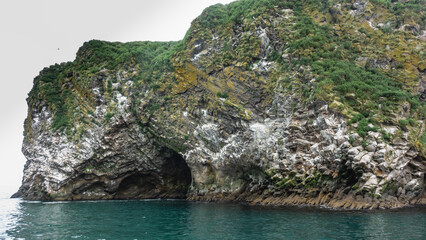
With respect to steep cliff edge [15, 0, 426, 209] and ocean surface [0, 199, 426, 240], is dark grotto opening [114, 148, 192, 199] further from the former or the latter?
ocean surface [0, 199, 426, 240]

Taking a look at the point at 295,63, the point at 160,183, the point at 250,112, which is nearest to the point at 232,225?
the point at 250,112

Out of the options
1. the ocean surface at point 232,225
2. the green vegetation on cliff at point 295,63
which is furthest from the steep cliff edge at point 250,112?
the ocean surface at point 232,225

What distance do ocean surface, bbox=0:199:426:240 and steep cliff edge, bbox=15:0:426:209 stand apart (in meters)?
5.38

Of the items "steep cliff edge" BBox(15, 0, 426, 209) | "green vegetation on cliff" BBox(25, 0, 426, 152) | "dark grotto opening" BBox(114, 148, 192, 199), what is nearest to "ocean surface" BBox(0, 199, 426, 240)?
"steep cliff edge" BBox(15, 0, 426, 209)

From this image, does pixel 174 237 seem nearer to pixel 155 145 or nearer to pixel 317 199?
pixel 317 199

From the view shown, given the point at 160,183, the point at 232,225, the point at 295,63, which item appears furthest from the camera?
the point at 160,183

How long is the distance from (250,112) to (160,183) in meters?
20.8

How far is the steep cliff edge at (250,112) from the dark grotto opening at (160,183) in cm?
19

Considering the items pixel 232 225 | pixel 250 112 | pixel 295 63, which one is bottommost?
pixel 232 225

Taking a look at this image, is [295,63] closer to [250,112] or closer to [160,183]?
[250,112]

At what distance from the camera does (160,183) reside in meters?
48.8

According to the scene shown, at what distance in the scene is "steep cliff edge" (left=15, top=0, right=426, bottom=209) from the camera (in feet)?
95.5

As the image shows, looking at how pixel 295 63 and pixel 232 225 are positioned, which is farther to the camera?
pixel 295 63

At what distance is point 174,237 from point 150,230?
10.2 ft
